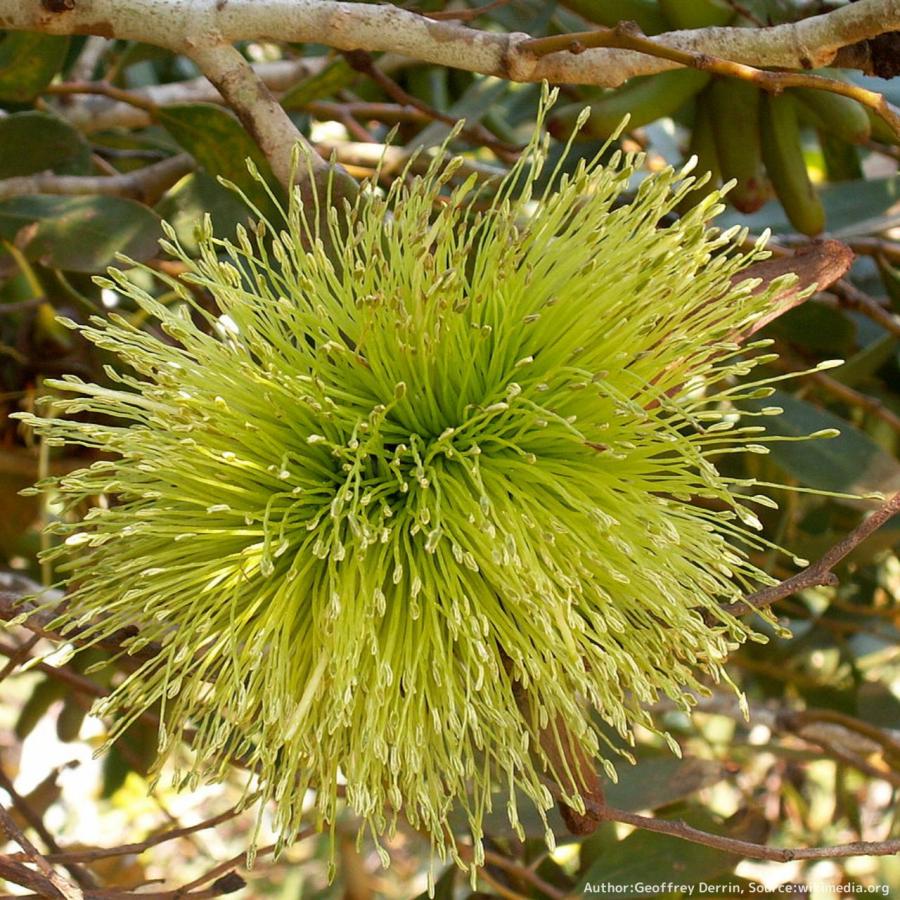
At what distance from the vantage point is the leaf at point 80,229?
4.31 feet

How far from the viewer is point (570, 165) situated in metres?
1.59

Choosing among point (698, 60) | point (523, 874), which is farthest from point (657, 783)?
point (698, 60)

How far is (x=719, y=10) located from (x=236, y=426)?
82 cm

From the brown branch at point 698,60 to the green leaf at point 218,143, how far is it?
44 cm

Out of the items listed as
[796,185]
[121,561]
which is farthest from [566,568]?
[796,185]

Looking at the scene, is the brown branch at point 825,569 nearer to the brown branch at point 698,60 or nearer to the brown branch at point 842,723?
the brown branch at point 698,60

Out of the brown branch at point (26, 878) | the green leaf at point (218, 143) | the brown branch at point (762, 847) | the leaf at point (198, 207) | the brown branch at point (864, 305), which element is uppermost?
the green leaf at point (218, 143)

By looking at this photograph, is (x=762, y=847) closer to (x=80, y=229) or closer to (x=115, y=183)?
(x=80, y=229)

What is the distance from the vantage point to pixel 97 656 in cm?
169

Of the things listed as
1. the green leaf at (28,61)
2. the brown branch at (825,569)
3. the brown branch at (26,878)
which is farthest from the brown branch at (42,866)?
the green leaf at (28,61)

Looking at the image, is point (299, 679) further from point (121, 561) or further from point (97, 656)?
point (97, 656)

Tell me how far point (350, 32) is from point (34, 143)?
0.56 meters

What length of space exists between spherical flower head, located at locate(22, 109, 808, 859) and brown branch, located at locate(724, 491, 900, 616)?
31 mm

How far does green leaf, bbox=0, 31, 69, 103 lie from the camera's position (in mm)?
1402
